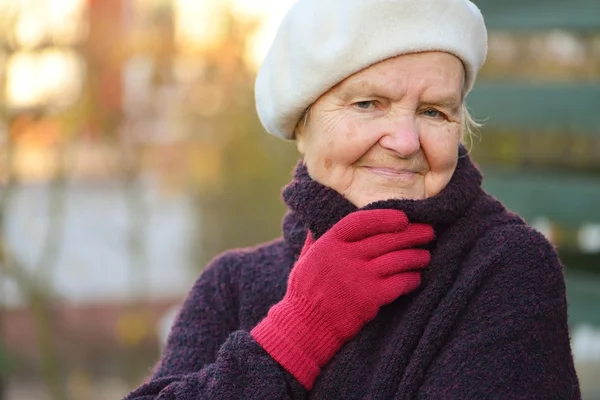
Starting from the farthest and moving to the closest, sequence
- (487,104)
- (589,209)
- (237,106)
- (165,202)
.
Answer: (165,202)
(237,106)
(487,104)
(589,209)

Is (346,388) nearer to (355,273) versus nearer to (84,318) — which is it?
(355,273)

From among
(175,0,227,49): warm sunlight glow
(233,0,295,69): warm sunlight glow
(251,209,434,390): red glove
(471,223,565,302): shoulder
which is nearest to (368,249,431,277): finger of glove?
(251,209,434,390): red glove

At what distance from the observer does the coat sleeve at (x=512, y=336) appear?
6.35ft

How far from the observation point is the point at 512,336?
77.0 inches

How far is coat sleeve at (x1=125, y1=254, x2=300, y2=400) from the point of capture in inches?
80.5

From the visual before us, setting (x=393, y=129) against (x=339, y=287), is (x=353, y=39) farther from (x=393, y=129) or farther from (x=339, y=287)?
(x=339, y=287)

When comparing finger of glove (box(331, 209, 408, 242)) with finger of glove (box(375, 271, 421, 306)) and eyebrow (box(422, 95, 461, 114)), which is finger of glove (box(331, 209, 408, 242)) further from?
eyebrow (box(422, 95, 461, 114))

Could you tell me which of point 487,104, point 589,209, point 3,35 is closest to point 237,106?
point 3,35

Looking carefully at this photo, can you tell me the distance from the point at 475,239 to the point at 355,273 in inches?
10.6

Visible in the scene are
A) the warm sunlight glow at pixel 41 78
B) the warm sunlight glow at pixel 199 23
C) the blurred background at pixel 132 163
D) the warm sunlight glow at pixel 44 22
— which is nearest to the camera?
the blurred background at pixel 132 163

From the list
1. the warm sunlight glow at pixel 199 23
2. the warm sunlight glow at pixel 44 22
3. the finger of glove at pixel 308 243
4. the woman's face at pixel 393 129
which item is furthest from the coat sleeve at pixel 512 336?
the warm sunlight glow at pixel 199 23

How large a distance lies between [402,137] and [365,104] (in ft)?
0.35

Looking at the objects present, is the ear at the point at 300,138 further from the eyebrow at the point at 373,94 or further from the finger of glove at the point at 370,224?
the finger of glove at the point at 370,224

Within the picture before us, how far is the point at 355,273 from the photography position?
205 cm
